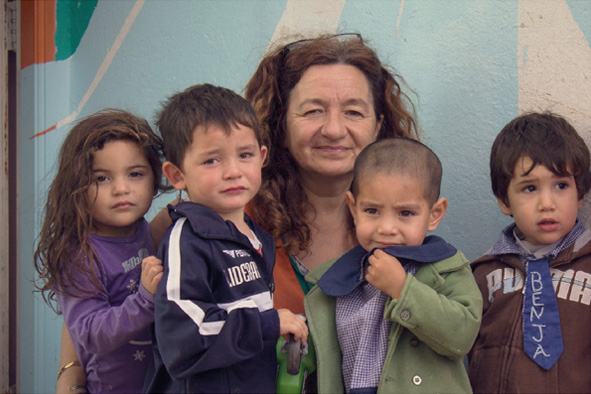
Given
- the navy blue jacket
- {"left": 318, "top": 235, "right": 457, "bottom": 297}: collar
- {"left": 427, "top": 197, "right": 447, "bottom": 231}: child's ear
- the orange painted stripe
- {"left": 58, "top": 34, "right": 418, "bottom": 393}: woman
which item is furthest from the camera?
the orange painted stripe

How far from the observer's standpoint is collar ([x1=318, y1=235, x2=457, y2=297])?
1.72 metres

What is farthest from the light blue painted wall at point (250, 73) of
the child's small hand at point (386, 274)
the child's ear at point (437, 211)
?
the child's small hand at point (386, 274)

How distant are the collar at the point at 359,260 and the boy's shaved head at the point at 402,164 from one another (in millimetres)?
158

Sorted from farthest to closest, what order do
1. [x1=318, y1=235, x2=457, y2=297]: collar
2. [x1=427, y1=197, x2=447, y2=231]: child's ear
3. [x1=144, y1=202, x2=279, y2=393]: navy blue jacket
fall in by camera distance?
[x1=427, y1=197, x2=447, y2=231]: child's ear, [x1=318, y1=235, x2=457, y2=297]: collar, [x1=144, y1=202, x2=279, y2=393]: navy blue jacket

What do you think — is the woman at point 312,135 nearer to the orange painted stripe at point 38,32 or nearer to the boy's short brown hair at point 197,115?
the boy's short brown hair at point 197,115

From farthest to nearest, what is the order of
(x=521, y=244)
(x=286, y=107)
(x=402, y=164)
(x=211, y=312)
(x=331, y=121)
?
(x=286, y=107) → (x=331, y=121) → (x=521, y=244) → (x=402, y=164) → (x=211, y=312)

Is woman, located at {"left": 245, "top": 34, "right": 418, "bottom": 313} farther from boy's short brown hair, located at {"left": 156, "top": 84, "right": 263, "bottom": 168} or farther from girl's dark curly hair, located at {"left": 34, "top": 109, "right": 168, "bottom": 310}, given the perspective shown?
girl's dark curly hair, located at {"left": 34, "top": 109, "right": 168, "bottom": 310}

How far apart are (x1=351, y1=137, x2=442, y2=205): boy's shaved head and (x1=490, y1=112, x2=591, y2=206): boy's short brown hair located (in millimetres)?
336

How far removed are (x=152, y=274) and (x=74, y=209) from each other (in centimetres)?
41

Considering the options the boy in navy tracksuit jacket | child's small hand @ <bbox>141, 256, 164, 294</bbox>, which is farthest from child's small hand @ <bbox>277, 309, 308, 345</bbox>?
child's small hand @ <bbox>141, 256, 164, 294</bbox>

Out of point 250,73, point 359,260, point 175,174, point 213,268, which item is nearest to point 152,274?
point 213,268

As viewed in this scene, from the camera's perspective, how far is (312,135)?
7.50 feet

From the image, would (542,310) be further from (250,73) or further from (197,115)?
(250,73)

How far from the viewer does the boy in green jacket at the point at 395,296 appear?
63.7 inches
